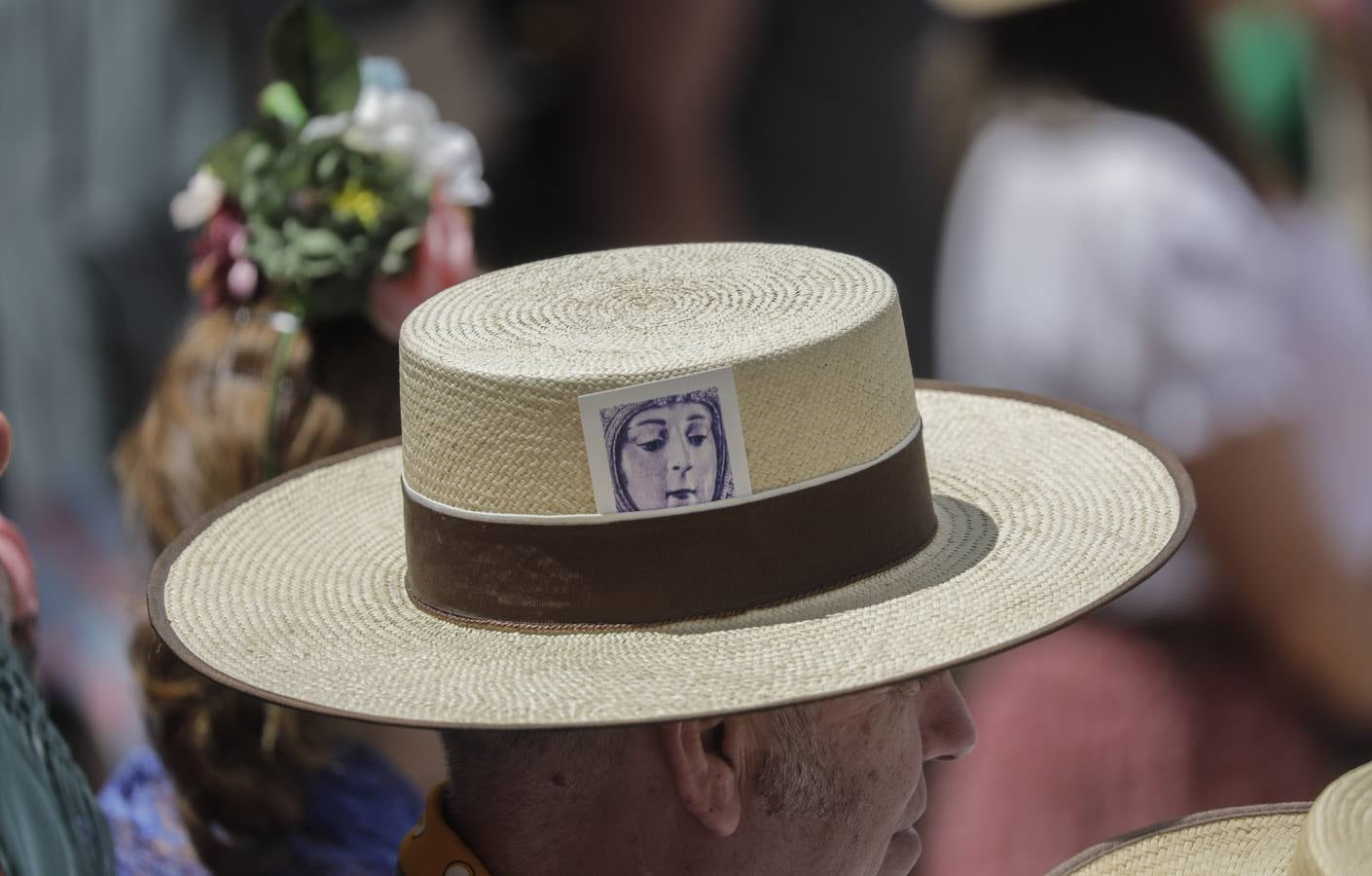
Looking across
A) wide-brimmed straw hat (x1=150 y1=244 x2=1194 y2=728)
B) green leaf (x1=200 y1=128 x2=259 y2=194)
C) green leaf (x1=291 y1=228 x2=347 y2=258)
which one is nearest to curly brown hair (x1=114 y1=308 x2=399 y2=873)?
green leaf (x1=291 y1=228 x2=347 y2=258)

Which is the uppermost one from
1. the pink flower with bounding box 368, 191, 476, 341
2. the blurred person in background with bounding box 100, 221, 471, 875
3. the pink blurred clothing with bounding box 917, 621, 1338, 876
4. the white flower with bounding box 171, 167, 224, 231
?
the white flower with bounding box 171, 167, 224, 231

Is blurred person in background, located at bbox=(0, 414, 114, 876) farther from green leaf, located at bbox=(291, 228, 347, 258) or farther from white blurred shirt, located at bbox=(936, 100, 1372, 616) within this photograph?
white blurred shirt, located at bbox=(936, 100, 1372, 616)

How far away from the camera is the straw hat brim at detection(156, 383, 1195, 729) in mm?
1557

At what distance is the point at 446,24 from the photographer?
4.52 metres

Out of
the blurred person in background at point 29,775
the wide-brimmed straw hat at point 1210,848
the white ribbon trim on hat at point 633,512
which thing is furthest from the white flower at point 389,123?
the wide-brimmed straw hat at point 1210,848

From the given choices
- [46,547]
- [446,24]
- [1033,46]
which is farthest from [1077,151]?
[46,547]

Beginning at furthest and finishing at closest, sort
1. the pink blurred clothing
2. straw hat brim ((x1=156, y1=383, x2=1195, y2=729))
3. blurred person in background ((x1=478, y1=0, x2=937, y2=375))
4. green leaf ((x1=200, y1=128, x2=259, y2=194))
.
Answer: blurred person in background ((x1=478, y1=0, x2=937, y2=375)), the pink blurred clothing, green leaf ((x1=200, y1=128, x2=259, y2=194)), straw hat brim ((x1=156, y1=383, x2=1195, y2=729))

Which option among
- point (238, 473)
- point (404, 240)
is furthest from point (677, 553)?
point (404, 240)

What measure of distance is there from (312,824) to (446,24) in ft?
8.08

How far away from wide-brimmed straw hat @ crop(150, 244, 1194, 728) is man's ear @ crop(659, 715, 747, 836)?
158 mm

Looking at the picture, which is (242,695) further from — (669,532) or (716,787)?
(669,532)

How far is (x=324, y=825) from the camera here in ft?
9.63

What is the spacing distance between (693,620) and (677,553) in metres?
0.08

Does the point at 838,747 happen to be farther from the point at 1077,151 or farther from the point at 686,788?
the point at 1077,151
